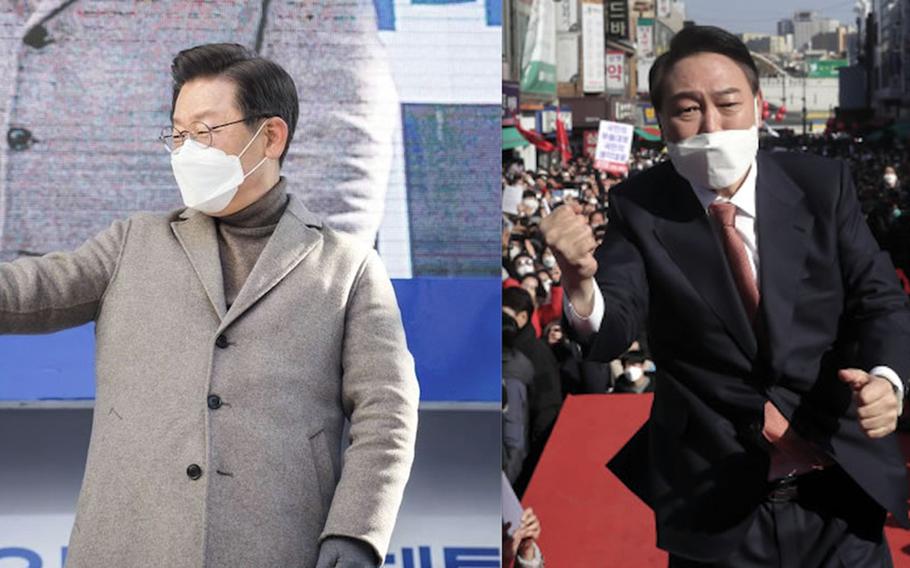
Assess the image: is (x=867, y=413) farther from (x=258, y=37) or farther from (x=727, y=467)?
(x=258, y=37)

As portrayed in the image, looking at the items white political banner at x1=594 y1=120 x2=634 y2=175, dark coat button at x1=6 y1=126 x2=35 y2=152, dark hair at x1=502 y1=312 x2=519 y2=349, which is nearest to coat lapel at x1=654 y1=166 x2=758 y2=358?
dark coat button at x1=6 y1=126 x2=35 y2=152

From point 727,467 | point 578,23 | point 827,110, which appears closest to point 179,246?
point 727,467

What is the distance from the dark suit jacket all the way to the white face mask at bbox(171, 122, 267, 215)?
0.83m

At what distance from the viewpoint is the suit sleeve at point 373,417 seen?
3.08 meters

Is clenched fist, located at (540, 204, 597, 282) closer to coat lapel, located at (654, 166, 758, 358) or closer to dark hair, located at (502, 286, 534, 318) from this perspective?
coat lapel, located at (654, 166, 758, 358)

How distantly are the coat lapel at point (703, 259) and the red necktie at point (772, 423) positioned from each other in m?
0.04

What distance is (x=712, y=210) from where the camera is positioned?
3514 millimetres

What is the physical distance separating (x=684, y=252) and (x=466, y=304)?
854 mm

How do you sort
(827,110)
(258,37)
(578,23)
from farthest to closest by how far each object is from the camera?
(827,110) → (578,23) → (258,37)

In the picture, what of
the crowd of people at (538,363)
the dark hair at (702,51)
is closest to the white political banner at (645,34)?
the crowd of people at (538,363)

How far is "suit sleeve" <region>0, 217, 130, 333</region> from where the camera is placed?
121 inches

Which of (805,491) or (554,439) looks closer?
(805,491)

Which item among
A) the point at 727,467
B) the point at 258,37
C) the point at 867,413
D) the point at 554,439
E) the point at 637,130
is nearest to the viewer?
the point at 867,413

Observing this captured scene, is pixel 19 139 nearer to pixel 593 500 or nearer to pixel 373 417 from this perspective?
pixel 373 417
